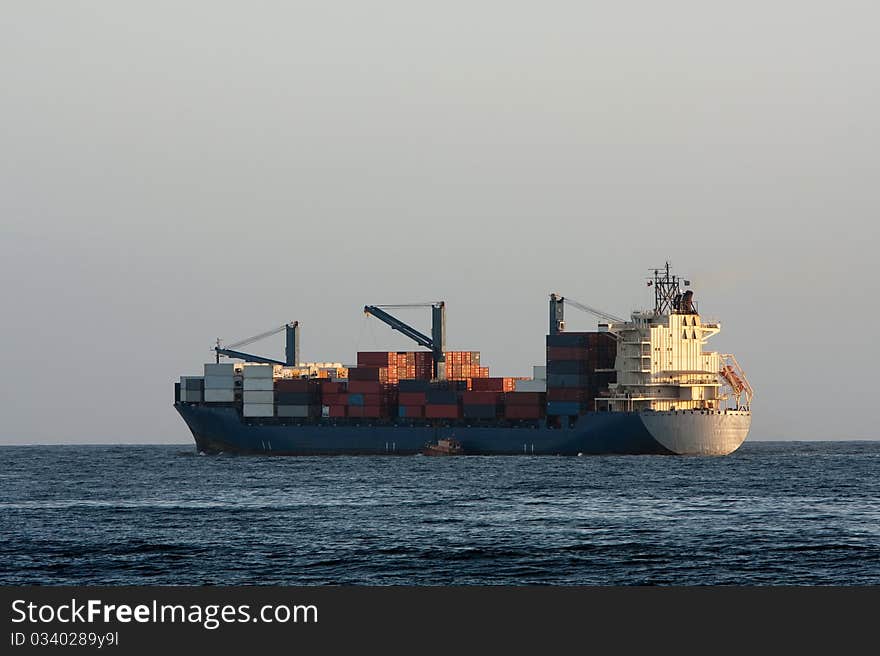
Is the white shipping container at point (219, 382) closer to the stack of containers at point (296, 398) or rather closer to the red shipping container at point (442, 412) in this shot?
the stack of containers at point (296, 398)

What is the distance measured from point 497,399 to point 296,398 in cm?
2053

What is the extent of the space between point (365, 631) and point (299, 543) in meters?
28.8

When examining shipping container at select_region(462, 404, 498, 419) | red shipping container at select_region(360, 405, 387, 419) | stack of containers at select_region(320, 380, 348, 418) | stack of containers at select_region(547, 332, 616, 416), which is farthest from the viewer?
stack of containers at select_region(320, 380, 348, 418)

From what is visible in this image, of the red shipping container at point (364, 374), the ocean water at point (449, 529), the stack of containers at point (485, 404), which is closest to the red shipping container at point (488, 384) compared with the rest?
the stack of containers at point (485, 404)

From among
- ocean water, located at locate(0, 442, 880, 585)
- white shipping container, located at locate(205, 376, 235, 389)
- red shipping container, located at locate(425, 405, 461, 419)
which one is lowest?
ocean water, located at locate(0, 442, 880, 585)

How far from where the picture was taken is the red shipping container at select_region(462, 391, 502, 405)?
437 feet

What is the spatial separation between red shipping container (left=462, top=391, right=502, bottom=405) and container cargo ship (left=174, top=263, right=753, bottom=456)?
92 mm

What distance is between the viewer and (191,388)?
482 ft

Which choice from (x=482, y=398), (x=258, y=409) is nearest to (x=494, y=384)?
(x=482, y=398)

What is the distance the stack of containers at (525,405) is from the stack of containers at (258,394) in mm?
24417

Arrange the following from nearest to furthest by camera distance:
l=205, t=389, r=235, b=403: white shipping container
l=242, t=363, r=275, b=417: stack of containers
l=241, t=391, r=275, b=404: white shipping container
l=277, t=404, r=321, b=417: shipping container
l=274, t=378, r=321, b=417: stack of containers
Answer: l=277, t=404, r=321, b=417: shipping container < l=274, t=378, r=321, b=417: stack of containers < l=242, t=363, r=275, b=417: stack of containers < l=241, t=391, r=275, b=404: white shipping container < l=205, t=389, r=235, b=403: white shipping container

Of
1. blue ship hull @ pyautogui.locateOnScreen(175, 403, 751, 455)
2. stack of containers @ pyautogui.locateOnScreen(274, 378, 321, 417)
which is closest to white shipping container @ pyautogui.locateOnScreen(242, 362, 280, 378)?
stack of containers @ pyautogui.locateOnScreen(274, 378, 321, 417)

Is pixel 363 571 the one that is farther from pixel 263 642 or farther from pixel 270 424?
pixel 270 424

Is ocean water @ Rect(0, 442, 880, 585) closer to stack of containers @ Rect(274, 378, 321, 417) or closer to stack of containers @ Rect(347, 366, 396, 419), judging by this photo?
stack of containers @ Rect(347, 366, 396, 419)
